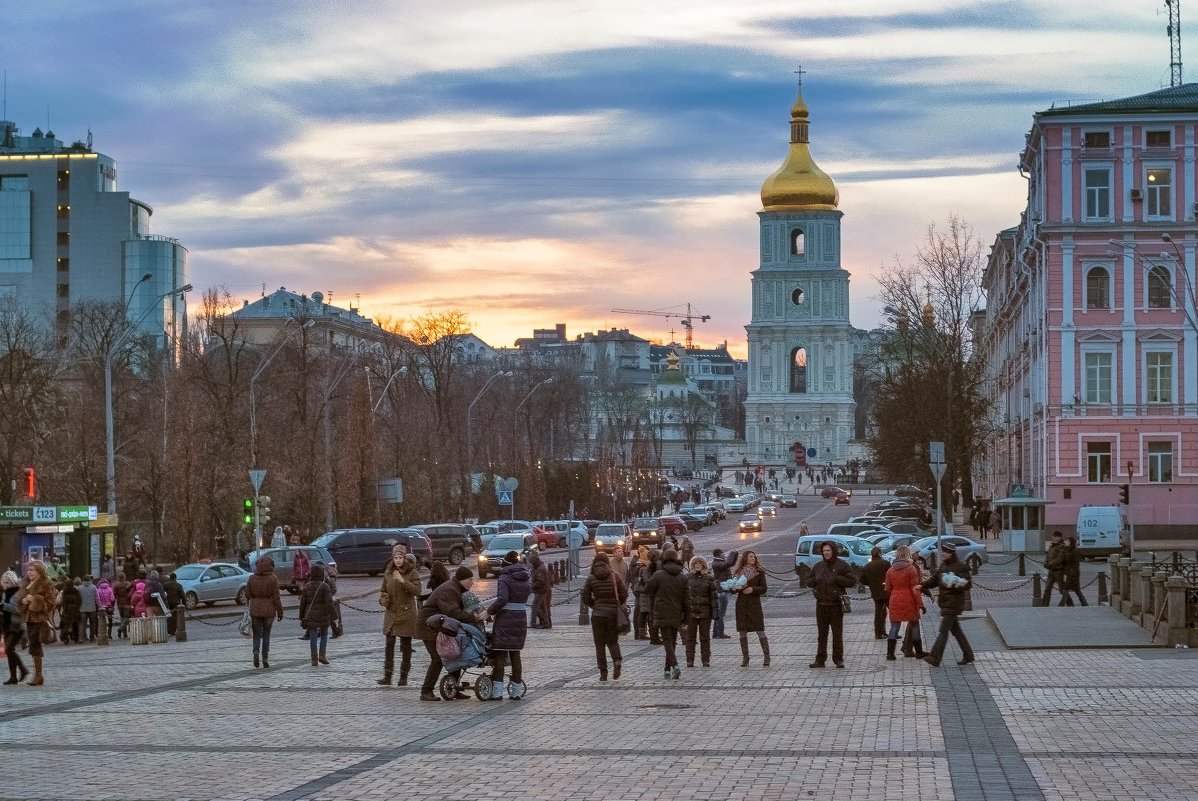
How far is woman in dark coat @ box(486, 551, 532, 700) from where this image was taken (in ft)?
67.4

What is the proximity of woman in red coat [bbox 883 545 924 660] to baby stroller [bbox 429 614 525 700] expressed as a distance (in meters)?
6.20

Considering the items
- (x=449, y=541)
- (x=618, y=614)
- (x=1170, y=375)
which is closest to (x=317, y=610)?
(x=618, y=614)

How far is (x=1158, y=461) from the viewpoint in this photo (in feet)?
216

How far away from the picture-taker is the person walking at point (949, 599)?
2317 centimetres

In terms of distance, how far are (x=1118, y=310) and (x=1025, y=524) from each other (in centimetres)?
1018

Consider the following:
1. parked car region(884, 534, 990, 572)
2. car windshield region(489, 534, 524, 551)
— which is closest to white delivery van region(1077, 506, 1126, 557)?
parked car region(884, 534, 990, 572)

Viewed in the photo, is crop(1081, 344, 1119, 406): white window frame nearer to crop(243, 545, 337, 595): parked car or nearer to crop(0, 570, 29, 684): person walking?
crop(243, 545, 337, 595): parked car

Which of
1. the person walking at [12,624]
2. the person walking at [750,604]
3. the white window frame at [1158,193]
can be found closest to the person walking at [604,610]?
the person walking at [750,604]

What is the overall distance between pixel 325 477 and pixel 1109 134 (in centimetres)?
3081

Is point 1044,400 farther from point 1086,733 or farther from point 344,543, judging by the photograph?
point 1086,733

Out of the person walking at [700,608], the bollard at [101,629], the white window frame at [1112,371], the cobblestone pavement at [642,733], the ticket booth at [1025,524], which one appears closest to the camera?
the cobblestone pavement at [642,733]

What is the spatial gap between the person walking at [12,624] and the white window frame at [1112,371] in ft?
155

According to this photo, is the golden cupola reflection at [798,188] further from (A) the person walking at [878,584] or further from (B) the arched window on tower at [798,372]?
(A) the person walking at [878,584]

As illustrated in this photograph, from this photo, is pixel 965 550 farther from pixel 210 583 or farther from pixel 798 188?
pixel 798 188
